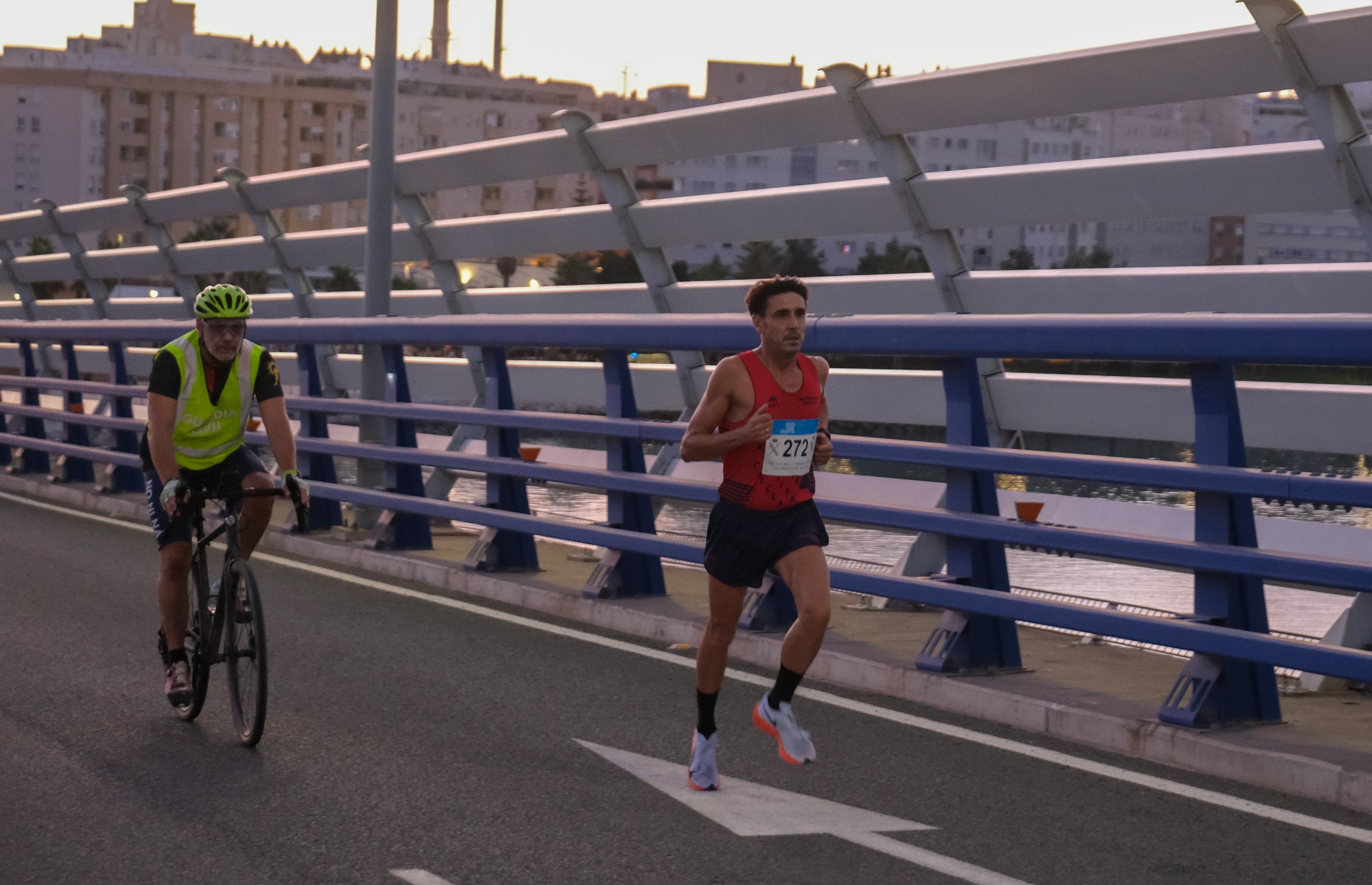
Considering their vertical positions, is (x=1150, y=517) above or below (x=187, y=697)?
above

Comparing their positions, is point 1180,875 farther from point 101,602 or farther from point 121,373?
point 121,373

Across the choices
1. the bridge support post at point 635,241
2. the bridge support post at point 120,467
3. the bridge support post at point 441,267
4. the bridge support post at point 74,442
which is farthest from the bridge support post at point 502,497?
the bridge support post at point 74,442

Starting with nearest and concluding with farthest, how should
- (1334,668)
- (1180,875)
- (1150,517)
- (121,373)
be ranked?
(1180,875) → (1334,668) → (1150,517) → (121,373)

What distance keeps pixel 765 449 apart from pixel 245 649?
2150mm

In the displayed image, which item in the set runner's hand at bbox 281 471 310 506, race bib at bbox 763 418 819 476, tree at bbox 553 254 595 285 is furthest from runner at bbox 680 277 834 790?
tree at bbox 553 254 595 285

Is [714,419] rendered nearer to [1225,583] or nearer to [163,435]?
[1225,583]

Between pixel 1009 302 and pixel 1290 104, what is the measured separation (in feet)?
6.45

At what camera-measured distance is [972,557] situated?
7434mm

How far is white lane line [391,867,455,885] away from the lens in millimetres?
4855

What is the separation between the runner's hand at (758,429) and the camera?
5801 millimetres

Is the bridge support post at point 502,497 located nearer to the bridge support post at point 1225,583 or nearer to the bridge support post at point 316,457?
the bridge support post at point 316,457

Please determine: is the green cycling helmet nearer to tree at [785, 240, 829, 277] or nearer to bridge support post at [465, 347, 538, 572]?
bridge support post at [465, 347, 538, 572]

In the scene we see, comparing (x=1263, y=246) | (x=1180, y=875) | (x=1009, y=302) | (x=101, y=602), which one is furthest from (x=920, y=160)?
(x=1180, y=875)

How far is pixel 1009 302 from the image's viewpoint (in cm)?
1048
